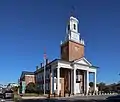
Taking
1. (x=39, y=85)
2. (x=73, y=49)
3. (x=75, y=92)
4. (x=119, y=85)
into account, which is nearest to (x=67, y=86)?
(x=75, y=92)

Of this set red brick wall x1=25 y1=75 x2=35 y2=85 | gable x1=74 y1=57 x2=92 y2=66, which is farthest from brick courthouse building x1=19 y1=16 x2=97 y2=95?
red brick wall x1=25 y1=75 x2=35 y2=85

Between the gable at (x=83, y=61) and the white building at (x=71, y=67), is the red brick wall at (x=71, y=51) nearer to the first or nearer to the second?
the white building at (x=71, y=67)

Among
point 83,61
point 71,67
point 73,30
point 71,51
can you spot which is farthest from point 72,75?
point 73,30

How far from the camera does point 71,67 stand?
70.4 m

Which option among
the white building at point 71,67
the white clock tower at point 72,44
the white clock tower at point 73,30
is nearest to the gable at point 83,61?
the white building at point 71,67

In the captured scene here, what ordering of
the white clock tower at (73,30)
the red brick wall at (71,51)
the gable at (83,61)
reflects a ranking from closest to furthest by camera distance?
the red brick wall at (71,51), the gable at (83,61), the white clock tower at (73,30)

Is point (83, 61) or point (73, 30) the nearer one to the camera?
point (83, 61)

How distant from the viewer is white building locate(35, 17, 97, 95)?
68.0 meters

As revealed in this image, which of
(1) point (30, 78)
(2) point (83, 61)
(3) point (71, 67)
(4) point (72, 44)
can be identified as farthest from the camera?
(1) point (30, 78)

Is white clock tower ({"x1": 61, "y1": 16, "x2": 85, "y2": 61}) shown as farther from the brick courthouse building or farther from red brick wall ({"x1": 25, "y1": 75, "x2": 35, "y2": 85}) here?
red brick wall ({"x1": 25, "y1": 75, "x2": 35, "y2": 85})

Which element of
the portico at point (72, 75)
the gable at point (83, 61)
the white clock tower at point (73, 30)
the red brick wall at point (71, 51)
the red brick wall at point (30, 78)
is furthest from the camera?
the red brick wall at point (30, 78)

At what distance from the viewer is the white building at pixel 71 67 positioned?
6801 cm

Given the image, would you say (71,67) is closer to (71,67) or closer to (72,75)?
(71,67)

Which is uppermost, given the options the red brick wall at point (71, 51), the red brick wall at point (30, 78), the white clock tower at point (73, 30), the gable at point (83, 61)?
the white clock tower at point (73, 30)
